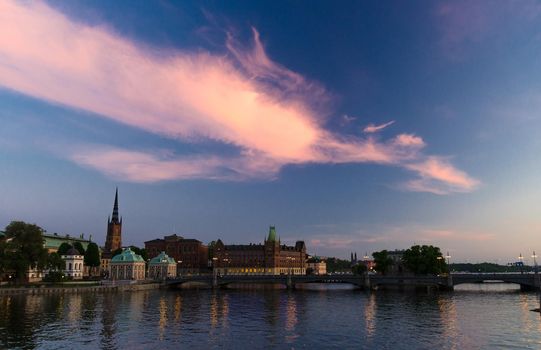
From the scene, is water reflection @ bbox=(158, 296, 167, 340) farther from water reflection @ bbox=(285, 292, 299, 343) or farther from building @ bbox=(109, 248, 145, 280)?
building @ bbox=(109, 248, 145, 280)

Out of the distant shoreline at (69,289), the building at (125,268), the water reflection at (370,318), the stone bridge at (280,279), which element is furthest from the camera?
the building at (125,268)

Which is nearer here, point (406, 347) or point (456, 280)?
point (406, 347)

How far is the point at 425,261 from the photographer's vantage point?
177m

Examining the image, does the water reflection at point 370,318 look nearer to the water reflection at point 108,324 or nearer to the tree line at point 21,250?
the water reflection at point 108,324

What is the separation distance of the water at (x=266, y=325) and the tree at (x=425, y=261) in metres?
70.4

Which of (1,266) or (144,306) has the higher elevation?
(1,266)

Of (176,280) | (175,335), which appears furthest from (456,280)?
(175,335)

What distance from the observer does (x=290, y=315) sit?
86.8 m

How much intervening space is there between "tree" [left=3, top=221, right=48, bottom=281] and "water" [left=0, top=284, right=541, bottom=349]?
1303 inches

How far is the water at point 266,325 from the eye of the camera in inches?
2285

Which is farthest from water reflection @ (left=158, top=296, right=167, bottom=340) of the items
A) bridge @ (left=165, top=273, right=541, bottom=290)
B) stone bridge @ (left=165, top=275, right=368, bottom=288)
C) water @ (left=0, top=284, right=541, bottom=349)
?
bridge @ (left=165, top=273, right=541, bottom=290)

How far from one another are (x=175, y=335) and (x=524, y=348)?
44.8 meters

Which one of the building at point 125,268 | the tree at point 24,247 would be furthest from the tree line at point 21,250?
the building at point 125,268

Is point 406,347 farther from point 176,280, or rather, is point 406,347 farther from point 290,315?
point 176,280
